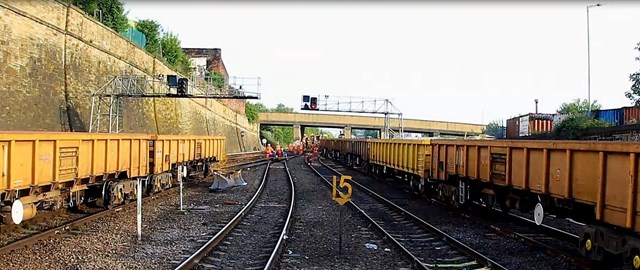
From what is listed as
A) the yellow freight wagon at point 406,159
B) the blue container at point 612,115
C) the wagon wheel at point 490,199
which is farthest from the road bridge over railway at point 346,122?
the wagon wheel at point 490,199

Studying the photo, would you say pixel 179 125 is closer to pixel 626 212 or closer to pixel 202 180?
pixel 202 180

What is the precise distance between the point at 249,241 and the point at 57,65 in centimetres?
1970

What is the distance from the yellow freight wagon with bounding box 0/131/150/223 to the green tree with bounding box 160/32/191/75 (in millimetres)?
48845

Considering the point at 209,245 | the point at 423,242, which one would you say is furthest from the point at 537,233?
the point at 209,245

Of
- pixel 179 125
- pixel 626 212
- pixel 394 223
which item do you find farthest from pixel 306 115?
pixel 626 212

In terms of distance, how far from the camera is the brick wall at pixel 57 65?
2305 centimetres

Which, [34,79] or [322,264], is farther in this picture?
[34,79]

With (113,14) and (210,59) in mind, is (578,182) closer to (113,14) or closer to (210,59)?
(113,14)

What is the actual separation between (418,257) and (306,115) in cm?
9478

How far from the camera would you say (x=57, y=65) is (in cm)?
2733

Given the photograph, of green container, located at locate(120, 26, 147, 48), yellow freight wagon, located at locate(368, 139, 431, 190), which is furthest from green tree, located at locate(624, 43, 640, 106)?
green container, located at locate(120, 26, 147, 48)

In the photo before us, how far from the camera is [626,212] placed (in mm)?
7559

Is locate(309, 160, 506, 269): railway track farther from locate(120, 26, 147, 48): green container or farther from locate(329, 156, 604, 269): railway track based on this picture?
locate(120, 26, 147, 48): green container

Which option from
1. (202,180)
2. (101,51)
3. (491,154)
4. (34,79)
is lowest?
(202,180)
